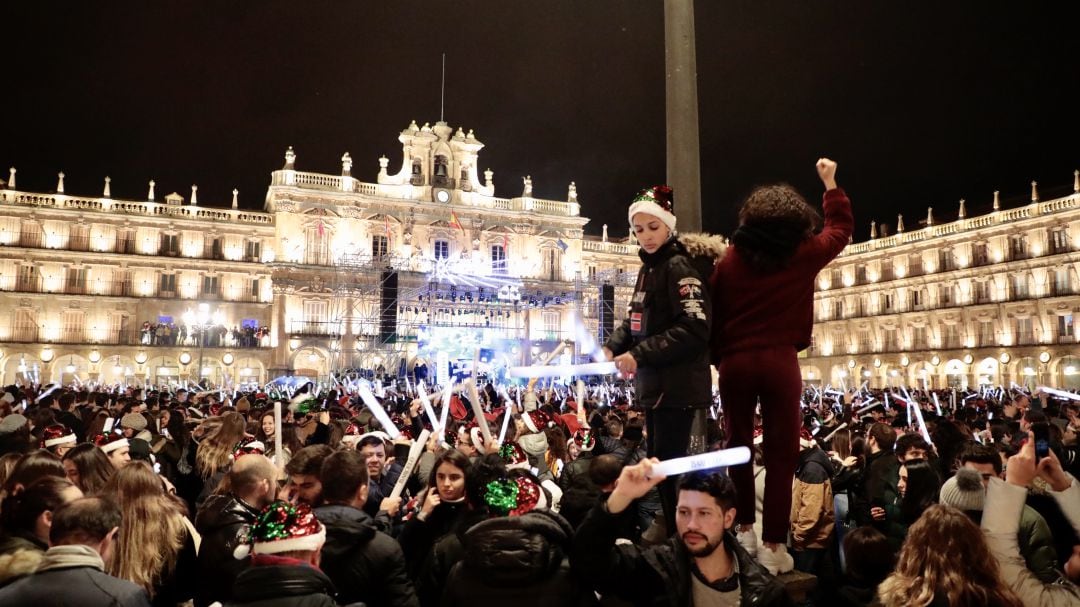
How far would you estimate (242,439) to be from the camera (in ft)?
22.3

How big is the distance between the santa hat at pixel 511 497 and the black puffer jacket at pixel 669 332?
2.70 feet

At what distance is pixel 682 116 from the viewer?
6.25m

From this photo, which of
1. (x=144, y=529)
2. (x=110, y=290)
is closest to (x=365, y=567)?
(x=144, y=529)

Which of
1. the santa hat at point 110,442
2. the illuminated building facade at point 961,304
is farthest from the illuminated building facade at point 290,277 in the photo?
the santa hat at point 110,442

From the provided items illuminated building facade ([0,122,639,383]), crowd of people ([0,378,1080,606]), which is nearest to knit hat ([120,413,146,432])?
crowd of people ([0,378,1080,606])

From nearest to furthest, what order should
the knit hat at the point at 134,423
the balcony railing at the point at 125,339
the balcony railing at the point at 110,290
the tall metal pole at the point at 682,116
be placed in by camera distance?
the tall metal pole at the point at 682,116 < the knit hat at the point at 134,423 < the balcony railing at the point at 125,339 < the balcony railing at the point at 110,290

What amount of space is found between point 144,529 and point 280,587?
200cm

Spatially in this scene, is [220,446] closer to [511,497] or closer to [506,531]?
[511,497]

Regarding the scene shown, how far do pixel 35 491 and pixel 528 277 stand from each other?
142ft

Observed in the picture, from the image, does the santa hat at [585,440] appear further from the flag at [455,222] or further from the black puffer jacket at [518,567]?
the flag at [455,222]

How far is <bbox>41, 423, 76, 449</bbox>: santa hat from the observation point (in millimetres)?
6996

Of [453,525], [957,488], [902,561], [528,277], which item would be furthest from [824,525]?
[528,277]

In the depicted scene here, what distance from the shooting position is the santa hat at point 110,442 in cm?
646

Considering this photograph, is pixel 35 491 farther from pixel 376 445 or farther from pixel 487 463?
pixel 376 445
